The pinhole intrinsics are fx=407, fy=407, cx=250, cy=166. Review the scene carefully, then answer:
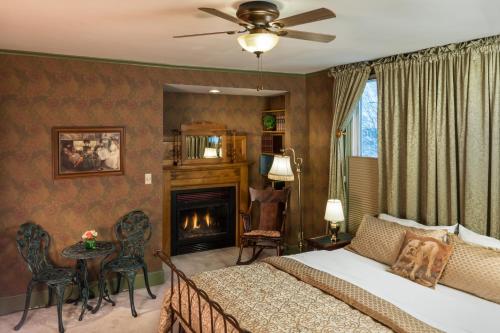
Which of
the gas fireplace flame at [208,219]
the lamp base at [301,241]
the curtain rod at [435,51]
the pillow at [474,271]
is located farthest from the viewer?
the gas fireplace flame at [208,219]

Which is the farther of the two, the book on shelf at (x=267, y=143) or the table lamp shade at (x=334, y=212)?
the book on shelf at (x=267, y=143)

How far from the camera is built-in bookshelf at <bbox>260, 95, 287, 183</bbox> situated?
617 centimetres

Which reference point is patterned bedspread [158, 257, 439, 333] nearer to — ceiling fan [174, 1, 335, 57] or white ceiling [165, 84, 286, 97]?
ceiling fan [174, 1, 335, 57]

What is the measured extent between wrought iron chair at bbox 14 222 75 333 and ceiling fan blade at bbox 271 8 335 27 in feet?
10.3

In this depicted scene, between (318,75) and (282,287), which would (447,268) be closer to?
(282,287)

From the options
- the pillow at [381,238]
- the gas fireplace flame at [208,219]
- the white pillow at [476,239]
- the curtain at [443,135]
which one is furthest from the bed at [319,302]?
the gas fireplace flame at [208,219]

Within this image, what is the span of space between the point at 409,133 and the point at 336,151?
3.61 feet

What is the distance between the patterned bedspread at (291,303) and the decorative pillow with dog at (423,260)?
610mm

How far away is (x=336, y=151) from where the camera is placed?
5.09m

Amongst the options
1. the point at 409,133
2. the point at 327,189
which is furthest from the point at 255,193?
the point at 409,133

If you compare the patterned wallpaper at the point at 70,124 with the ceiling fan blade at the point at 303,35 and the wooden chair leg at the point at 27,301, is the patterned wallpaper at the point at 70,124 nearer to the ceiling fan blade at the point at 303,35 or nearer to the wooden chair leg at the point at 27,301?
the wooden chair leg at the point at 27,301

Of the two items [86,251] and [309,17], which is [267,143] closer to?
[86,251]

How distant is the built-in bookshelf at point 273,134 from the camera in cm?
617

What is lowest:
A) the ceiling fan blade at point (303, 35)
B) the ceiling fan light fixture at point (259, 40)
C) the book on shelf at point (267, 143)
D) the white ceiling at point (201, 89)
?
the book on shelf at point (267, 143)
